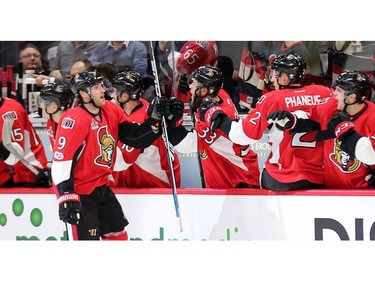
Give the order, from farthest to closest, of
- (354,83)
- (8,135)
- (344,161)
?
(8,135), (344,161), (354,83)

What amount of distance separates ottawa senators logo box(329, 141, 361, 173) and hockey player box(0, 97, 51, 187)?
1611mm

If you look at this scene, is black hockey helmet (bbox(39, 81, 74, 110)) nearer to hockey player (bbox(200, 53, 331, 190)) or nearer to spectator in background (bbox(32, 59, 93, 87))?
spectator in background (bbox(32, 59, 93, 87))

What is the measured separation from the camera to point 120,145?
4504 millimetres

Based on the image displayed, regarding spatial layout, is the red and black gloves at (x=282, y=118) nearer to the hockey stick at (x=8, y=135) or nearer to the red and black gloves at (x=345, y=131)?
the red and black gloves at (x=345, y=131)

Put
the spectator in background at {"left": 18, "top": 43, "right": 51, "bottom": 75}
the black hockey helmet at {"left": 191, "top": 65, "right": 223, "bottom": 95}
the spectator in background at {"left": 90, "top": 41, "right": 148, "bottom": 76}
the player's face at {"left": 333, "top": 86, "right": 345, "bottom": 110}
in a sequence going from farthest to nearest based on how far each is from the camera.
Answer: the spectator in background at {"left": 18, "top": 43, "right": 51, "bottom": 75} < the spectator in background at {"left": 90, "top": 41, "right": 148, "bottom": 76} < the black hockey helmet at {"left": 191, "top": 65, "right": 223, "bottom": 95} < the player's face at {"left": 333, "top": 86, "right": 345, "bottom": 110}

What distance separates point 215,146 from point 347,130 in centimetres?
73

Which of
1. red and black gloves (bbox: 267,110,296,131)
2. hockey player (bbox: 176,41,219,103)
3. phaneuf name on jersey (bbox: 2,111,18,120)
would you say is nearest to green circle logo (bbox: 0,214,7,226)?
phaneuf name on jersey (bbox: 2,111,18,120)

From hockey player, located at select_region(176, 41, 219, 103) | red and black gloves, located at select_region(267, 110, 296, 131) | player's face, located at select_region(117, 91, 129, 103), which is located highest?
hockey player, located at select_region(176, 41, 219, 103)

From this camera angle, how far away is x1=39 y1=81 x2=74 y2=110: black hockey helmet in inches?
176

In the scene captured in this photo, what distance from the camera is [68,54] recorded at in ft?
16.2

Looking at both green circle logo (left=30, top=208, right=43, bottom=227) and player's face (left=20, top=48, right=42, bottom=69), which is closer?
green circle logo (left=30, top=208, right=43, bottom=227)

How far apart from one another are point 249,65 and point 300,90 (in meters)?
0.56

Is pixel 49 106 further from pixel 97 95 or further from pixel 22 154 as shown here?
pixel 97 95

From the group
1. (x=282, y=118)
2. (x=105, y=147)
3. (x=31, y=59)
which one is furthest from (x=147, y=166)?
(x=31, y=59)
